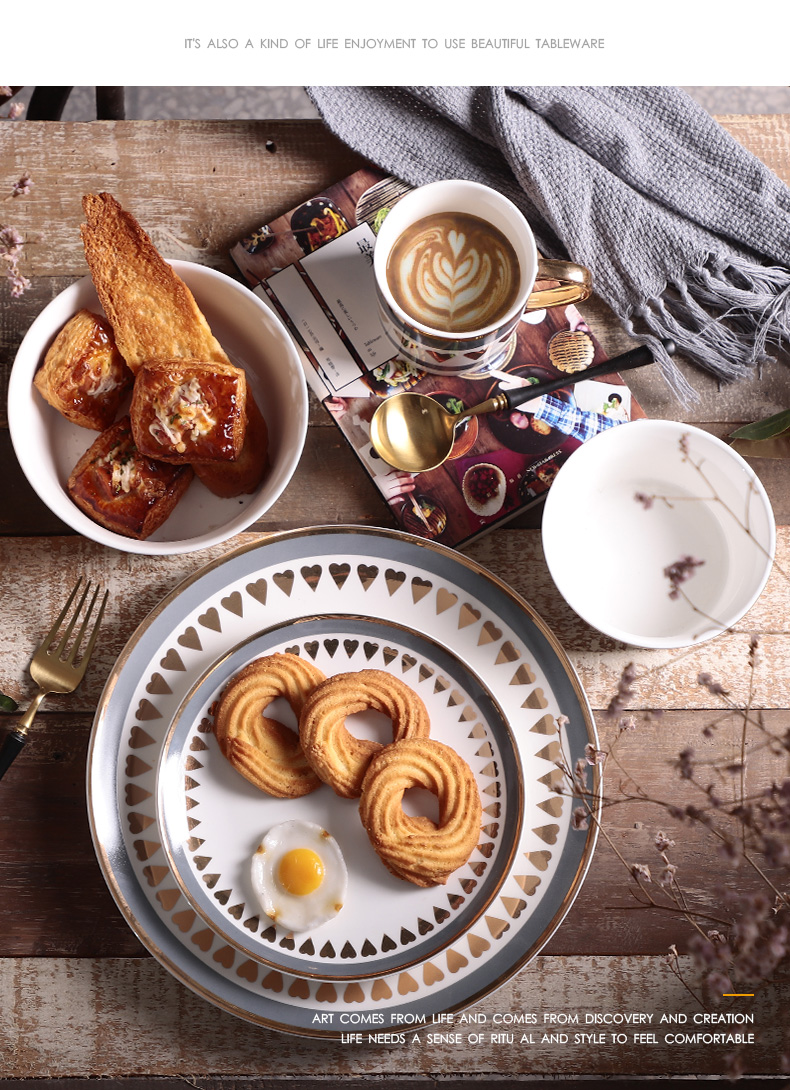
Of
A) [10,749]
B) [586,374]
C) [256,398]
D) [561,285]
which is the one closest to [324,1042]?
[10,749]

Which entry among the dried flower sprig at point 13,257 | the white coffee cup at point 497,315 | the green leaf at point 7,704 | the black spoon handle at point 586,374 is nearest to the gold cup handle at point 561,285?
the white coffee cup at point 497,315

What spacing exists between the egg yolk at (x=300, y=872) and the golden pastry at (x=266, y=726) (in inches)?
3.2

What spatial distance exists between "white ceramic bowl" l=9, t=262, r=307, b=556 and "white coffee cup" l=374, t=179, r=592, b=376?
17 centimetres

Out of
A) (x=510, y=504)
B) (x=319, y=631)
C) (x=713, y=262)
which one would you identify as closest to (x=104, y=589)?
(x=319, y=631)

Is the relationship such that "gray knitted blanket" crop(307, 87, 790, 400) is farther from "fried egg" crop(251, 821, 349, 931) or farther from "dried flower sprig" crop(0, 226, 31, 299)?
"fried egg" crop(251, 821, 349, 931)

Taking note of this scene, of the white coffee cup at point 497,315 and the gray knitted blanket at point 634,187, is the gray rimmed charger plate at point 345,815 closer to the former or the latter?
the white coffee cup at point 497,315

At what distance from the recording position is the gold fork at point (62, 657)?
1226 millimetres

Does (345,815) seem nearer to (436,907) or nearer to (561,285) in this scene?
(436,907)

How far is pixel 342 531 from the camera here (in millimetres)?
1206

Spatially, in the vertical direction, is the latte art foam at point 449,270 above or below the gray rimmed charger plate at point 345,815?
above

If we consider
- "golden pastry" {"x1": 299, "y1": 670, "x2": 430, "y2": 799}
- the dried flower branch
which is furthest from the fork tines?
the dried flower branch

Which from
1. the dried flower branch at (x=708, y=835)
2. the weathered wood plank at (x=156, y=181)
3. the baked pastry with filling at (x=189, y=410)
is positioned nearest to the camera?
the baked pastry with filling at (x=189, y=410)

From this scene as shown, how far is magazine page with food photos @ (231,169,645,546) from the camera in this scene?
124 cm
